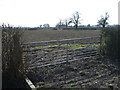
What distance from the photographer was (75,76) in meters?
4.46

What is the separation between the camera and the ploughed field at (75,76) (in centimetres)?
388

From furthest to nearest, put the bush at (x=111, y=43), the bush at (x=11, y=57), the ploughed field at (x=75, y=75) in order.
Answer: the bush at (x=111, y=43) < the ploughed field at (x=75, y=75) < the bush at (x=11, y=57)

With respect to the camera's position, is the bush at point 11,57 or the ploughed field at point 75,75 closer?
the bush at point 11,57

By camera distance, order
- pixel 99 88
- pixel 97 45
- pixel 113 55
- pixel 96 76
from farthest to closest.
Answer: pixel 97 45
pixel 113 55
pixel 96 76
pixel 99 88

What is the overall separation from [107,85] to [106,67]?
174 centimetres

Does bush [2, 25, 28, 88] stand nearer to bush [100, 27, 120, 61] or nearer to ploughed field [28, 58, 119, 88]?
ploughed field [28, 58, 119, 88]

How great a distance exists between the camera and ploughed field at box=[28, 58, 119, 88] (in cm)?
388

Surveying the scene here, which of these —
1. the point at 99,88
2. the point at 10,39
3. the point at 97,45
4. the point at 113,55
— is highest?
the point at 10,39

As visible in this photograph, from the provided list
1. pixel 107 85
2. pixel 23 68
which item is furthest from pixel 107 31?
pixel 23 68

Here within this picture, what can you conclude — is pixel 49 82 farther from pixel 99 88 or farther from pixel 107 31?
pixel 107 31

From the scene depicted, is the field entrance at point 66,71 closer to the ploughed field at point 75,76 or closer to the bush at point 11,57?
the ploughed field at point 75,76

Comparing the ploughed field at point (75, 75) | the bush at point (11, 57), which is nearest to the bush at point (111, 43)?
the ploughed field at point (75, 75)

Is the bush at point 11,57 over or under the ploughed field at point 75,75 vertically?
over

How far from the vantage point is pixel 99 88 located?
365 cm
